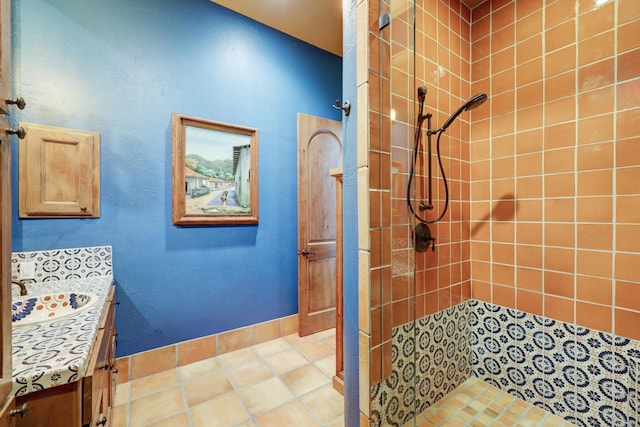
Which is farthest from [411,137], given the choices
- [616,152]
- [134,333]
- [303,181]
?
[134,333]

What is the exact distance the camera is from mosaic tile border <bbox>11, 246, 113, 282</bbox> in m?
1.55

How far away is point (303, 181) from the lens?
2531mm

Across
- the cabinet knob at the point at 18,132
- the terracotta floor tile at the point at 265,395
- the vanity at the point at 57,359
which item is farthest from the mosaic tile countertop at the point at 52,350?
the terracotta floor tile at the point at 265,395

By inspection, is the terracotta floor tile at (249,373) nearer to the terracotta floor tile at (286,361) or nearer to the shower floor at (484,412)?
the terracotta floor tile at (286,361)

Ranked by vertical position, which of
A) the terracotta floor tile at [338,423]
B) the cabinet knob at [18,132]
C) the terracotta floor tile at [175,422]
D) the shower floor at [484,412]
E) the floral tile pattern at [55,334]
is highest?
the cabinet knob at [18,132]

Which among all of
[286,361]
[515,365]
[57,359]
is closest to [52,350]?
[57,359]

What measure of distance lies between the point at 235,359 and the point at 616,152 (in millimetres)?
2772

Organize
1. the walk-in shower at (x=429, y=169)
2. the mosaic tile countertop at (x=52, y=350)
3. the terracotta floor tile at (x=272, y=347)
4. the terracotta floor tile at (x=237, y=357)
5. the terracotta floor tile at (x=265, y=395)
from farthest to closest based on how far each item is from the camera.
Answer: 1. the terracotta floor tile at (x=272, y=347)
2. the terracotta floor tile at (x=237, y=357)
3. the terracotta floor tile at (x=265, y=395)
4. the walk-in shower at (x=429, y=169)
5. the mosaic tile countertop at (x=52, y=350)

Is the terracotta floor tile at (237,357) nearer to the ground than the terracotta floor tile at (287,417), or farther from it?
farther from it

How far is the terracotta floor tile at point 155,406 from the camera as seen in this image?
1.51 meters

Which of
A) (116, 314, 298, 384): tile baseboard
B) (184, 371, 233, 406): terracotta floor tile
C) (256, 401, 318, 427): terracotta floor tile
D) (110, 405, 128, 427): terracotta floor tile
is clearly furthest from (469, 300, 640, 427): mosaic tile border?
(110, 405, 128, 427): terracotta floor tile

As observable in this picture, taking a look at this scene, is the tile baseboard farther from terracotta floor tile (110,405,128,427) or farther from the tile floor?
terracotta floor tile (110,405,128,427)

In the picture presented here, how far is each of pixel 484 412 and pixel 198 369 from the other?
76.9 inches

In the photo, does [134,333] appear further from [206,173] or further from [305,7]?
[305,7]
